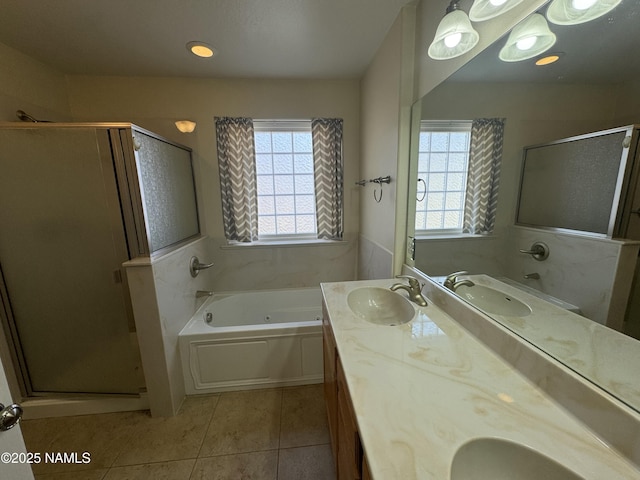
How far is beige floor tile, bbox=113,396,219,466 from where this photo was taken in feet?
4.47

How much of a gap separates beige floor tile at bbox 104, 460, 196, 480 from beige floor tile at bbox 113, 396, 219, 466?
0.08 feet

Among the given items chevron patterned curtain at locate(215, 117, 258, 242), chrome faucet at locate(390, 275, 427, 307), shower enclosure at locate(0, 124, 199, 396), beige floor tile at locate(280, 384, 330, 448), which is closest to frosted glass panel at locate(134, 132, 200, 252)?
shower enclosure at locate(0, 124, 199, 396)

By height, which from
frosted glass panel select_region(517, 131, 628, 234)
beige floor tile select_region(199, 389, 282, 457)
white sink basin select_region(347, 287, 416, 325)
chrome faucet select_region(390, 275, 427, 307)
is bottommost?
beige floor tile select_region(199, 389, 282, 457)

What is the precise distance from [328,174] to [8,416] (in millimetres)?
2289

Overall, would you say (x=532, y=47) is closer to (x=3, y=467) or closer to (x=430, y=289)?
(x=430, y=289)

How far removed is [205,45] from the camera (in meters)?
1.68

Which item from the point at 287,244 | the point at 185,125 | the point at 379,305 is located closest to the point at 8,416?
the point at 379,305

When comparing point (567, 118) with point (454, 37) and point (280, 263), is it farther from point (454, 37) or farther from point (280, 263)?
point (280, 263)

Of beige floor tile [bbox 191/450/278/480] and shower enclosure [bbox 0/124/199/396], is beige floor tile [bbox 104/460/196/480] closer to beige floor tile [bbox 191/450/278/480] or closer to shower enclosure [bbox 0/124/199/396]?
beige floor tile [bbox 191/450/278/480]

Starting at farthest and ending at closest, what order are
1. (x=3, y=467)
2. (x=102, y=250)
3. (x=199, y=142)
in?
1. (x=199, y=142)
2. (x=102, y=250)
3. (x=3, y=467)

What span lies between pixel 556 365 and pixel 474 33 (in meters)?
1.21

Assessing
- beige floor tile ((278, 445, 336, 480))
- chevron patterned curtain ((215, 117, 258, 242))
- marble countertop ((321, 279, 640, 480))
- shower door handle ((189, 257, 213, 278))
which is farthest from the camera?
chevron patterned curtain ((215, 117, 258, 242))

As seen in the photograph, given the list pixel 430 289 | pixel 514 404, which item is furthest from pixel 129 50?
pixel 514 404

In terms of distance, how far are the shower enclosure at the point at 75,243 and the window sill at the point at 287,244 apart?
0.77 metres
